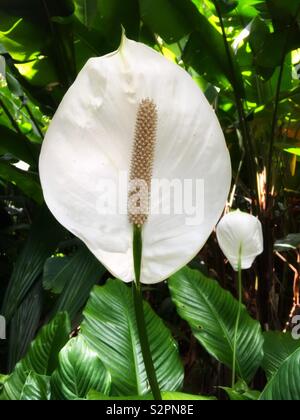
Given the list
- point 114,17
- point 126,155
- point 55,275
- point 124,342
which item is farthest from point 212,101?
point 126,155

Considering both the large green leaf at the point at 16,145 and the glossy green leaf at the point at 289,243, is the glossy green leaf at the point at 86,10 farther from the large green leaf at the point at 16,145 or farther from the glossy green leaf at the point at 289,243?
the glossy green leaf at the point at 289,243

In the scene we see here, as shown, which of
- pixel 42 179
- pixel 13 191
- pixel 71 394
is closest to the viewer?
pixel 42 179

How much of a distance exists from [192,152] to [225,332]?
0.33 meters

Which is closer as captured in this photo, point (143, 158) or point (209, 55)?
point (143, 158)

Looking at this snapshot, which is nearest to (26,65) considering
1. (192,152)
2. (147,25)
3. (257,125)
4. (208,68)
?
(147,25)

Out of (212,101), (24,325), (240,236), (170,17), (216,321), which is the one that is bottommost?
(24,325)

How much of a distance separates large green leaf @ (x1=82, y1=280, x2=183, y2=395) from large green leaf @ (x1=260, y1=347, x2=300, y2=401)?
129mm

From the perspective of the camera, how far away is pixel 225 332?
1.76 ft

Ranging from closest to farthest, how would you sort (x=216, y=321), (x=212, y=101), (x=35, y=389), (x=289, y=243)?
(x=35, y=389) → (x=216, y=321) → (x=289, y=243) → (x=212, y=101)

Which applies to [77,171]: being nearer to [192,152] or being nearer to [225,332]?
[192,152]

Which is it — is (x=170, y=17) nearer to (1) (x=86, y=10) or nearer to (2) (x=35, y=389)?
(1) (x=86, y=10)

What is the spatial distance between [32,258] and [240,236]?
0.52m

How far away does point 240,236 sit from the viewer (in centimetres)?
45

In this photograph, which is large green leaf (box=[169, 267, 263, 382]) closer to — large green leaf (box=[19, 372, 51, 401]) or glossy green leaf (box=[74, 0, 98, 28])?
large green leaf (box=[19, 372, 51, 401])
